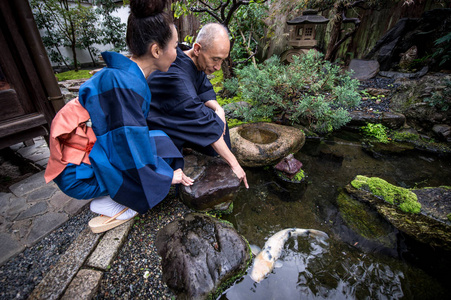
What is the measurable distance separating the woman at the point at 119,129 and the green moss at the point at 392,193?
2794 millimetres

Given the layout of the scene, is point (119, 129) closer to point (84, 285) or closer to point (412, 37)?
point (84, 285)

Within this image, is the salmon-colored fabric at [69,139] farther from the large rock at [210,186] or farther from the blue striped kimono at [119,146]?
the large rock at [210,186]

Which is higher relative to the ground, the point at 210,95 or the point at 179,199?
the point at 210,95

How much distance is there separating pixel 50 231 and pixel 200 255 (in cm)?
158

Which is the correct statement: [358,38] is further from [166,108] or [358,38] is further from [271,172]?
[166,108]

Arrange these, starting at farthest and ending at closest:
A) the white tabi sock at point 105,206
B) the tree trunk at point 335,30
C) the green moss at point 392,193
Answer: the tree trunk at point 335,30
the green moss at point 392,193
the white tabi sock at point 105,206

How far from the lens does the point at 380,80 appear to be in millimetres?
6449

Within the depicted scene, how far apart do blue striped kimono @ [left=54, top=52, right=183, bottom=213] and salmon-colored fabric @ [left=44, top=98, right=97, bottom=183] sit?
→ 2.4 inches

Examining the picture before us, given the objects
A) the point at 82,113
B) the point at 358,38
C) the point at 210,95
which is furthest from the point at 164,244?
the point at 358,38

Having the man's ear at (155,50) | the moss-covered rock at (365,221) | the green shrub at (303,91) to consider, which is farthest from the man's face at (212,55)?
the moss-covered rock at (365,221)

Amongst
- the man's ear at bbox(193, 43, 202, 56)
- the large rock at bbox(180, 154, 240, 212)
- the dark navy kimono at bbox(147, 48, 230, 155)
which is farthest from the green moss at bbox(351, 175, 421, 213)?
the man's ear at bbox(193, 43, 202, 56)

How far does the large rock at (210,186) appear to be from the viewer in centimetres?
225

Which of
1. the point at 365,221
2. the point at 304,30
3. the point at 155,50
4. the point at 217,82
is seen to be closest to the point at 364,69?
the point at 304,30

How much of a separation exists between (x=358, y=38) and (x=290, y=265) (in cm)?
878
